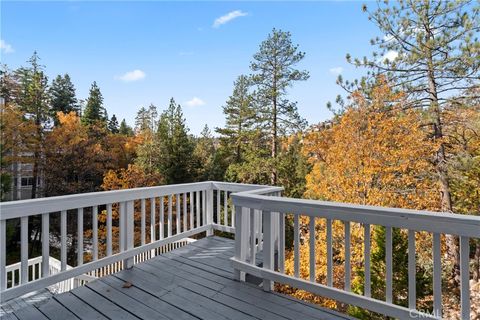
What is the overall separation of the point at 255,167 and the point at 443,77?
9.50m

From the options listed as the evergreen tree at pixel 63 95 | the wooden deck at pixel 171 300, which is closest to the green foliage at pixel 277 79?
the wooden deck at pixel 171 300

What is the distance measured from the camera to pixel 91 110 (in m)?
24.2

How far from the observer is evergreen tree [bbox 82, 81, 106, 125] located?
23.8 meters

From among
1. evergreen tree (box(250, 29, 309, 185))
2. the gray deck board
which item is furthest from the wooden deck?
evergreen tree (box(250, 29, 309, 185))

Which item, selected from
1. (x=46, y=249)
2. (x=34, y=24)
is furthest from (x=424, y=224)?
(x=34, y=24)

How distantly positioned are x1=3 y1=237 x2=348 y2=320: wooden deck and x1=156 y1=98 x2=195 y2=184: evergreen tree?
17349mm

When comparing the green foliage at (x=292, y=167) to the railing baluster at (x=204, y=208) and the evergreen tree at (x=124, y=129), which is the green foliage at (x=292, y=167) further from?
the evergreen tree at (x=124, y=129)

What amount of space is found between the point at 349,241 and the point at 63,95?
27.3 metres

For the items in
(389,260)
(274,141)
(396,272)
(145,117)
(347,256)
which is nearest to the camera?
(389,260)

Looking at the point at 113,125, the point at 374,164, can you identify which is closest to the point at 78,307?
the point at 374,164

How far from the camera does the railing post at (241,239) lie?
2758 millimetres

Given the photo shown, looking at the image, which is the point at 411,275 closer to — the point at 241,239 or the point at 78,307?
the point at 241,239

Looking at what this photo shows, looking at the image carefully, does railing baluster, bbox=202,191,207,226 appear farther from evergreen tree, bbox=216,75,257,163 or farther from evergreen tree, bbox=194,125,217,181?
evergreen tree, bbox=194,125,217,181

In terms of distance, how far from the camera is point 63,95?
23.5 m
